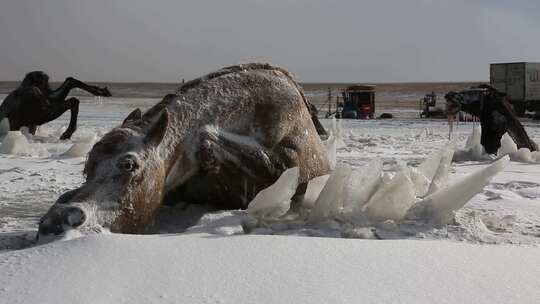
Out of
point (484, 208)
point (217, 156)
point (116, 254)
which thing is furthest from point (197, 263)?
point (484, 208)

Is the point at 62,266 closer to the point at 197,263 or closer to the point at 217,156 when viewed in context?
the point at 197,263

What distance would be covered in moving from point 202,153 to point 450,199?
1771 millimetres

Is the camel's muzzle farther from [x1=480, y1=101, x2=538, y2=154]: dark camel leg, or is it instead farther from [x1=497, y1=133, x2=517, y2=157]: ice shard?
[x1=480, y1=101, x2=538, y2=154]: dark camel leg

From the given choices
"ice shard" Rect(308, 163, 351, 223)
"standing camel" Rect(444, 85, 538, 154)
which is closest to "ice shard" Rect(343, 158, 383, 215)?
"ice shard" Rect(308, 163, 351, 223)

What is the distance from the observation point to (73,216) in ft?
10.8

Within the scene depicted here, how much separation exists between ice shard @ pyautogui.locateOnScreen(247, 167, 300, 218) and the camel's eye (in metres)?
0.93

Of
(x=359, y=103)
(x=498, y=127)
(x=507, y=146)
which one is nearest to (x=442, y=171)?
(x=507, y=146)

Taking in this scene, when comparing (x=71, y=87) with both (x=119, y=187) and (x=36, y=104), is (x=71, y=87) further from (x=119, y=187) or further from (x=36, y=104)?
(x=119, y=187)

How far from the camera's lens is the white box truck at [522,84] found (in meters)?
31.4

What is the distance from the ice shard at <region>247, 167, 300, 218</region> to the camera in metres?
4.12

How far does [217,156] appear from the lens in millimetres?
4387

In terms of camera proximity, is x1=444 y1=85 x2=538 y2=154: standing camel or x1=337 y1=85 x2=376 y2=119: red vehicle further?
x1=337 y1=85 x2=376 y2=119: red vehicle

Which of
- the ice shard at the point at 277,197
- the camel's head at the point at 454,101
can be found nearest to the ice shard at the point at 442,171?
the ice shard at the point at 277,197

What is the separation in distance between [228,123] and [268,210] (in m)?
0.80
